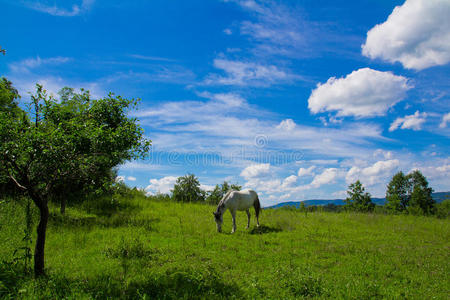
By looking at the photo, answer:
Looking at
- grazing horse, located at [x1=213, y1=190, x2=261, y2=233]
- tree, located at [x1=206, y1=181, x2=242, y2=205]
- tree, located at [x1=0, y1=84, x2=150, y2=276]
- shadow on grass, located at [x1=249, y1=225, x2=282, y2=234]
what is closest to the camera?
tree, located at [x1=0, y1=84, x2=150, y2=276]

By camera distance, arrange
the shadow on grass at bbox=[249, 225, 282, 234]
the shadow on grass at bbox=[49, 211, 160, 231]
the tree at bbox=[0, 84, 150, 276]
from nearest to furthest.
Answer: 1. the tree at bbox=[0, 84, 150, 276]
2. the shadow on grass at bbox=[49, 211, 160, 231]
3. the shadow on grass at bbox=[249, 225, 282, 234]

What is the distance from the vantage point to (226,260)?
9.43m

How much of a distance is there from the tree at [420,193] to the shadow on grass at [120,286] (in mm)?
64096

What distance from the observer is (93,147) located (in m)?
7.36

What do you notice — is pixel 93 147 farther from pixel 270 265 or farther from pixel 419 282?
pixel 419 282

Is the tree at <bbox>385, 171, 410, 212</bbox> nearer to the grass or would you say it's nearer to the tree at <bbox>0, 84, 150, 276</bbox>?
the grass

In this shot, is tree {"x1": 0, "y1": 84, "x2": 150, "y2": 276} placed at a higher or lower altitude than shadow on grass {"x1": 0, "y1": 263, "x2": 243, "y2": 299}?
higher

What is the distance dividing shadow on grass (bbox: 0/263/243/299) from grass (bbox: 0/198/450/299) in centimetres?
3

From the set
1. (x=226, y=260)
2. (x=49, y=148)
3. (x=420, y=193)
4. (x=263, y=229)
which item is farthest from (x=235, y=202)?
(x=420, y=193)

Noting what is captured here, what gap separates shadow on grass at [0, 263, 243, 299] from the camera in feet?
21.0

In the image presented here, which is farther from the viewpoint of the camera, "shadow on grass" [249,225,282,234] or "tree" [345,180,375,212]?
"tree" [345,180,375,212]

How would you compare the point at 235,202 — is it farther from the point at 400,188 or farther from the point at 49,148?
the point at 400,188

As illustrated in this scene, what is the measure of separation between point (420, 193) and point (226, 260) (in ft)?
224

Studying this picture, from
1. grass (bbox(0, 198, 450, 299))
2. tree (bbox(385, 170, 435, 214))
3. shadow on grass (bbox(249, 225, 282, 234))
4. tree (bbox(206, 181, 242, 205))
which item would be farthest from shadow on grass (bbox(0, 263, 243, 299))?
tree (bbox(385, 170, 435, 214))
